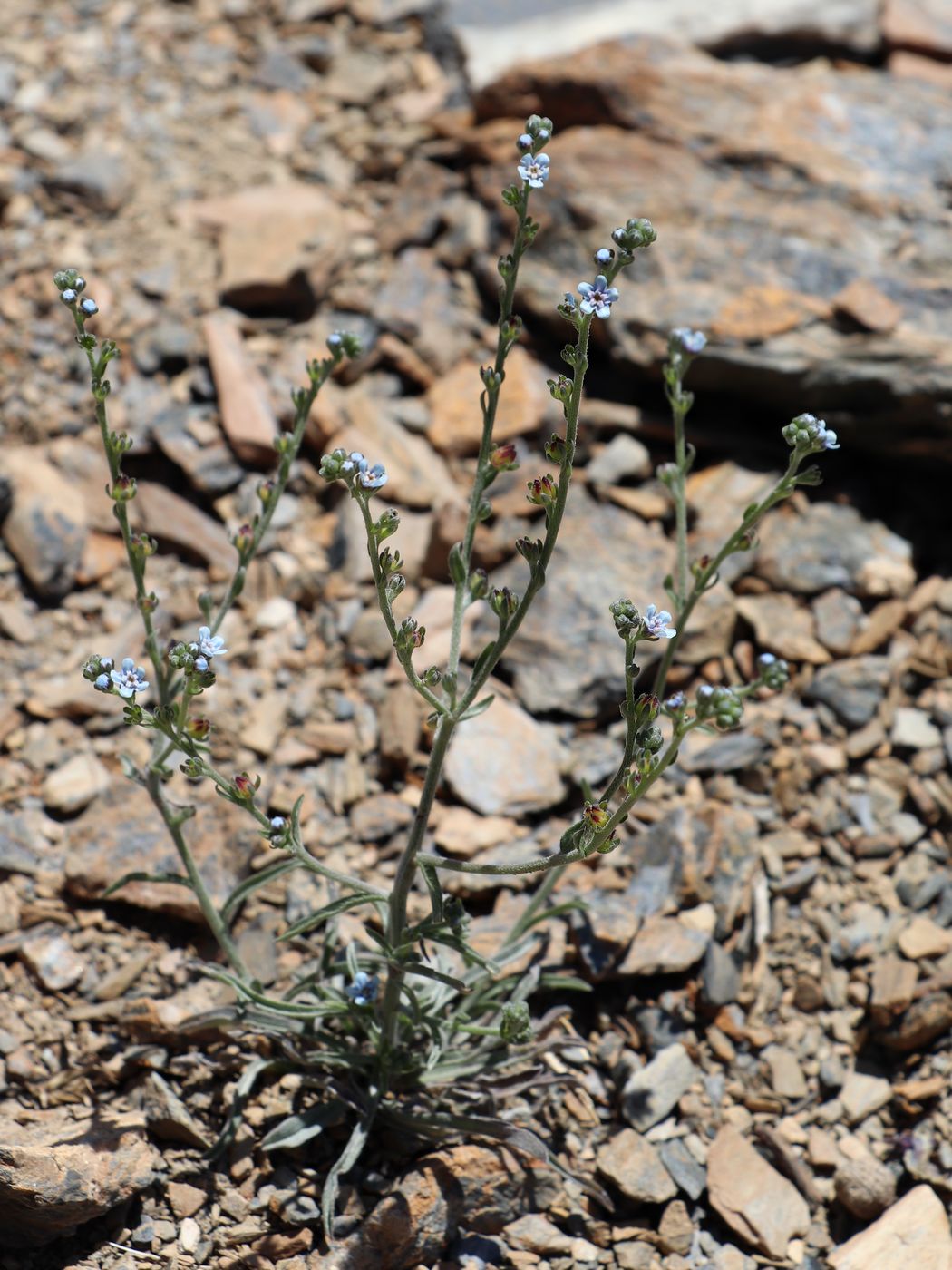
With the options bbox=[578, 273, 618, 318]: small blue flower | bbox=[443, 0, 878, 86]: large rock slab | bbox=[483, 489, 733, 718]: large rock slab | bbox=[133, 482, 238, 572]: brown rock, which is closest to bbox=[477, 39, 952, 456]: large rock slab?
bbox=[443, 0, 878, 86]: large rock slab

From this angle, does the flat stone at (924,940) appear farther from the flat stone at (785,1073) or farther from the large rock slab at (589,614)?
the large rock slab at (589,614)

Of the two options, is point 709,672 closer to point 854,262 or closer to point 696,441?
point 696,441

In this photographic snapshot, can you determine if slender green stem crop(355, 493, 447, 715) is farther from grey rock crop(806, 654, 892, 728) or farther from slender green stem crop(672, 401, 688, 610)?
grey rock crop(806, 654, 892, 728)

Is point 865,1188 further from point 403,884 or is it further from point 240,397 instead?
point 240,397

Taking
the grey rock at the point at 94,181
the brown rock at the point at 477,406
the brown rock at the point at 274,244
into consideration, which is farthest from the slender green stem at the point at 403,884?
the grey rock at the point at 94,181

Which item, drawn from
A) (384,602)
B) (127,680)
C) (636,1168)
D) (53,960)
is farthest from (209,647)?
(636,1168)

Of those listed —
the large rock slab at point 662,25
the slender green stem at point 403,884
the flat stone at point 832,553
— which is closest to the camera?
the slender green stem at point 403,884

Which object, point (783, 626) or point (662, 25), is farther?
point (662, 25)
